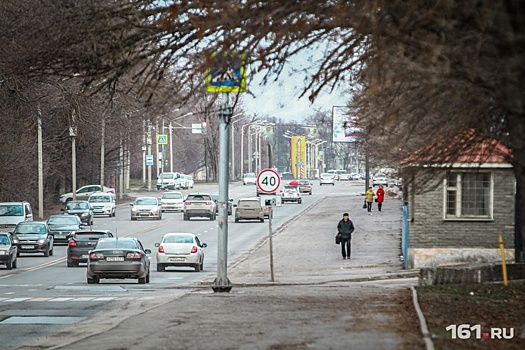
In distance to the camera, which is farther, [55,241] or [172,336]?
[55,241]

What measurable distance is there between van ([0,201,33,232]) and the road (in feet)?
9.46

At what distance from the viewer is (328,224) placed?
6097cm

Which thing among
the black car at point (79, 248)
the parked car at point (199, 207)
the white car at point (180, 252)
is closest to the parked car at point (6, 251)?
the black car at point (79, 248)

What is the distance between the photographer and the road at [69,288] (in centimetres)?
1891

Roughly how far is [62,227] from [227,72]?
1621 inches

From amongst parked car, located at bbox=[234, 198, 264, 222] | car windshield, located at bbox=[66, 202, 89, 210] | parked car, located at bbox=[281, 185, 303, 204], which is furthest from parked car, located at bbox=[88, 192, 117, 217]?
parked car, located at bbox=[281, 185, 303, 204]

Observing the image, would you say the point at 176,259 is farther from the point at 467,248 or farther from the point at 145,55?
the point at 145,55

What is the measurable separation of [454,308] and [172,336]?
4887mm

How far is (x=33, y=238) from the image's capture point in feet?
147

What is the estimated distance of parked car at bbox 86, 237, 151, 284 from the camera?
102 feet

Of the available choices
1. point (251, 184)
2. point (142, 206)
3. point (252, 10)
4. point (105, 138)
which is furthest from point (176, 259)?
point (251, 184)

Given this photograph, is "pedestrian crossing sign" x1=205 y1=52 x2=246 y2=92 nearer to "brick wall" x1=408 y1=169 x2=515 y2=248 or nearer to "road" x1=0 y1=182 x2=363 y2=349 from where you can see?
"road" x1=0 y1=182 x2=363 y2=349

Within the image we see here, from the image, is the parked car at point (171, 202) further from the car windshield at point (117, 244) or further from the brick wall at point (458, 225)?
the car windshield at point (117, 244)

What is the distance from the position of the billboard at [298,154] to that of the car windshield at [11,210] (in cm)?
10024
